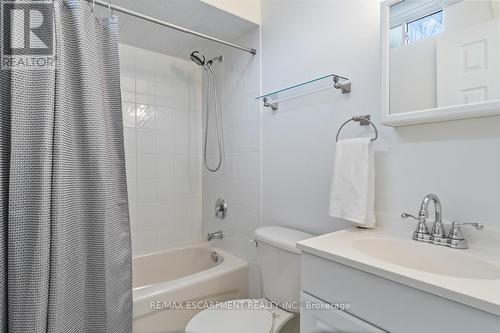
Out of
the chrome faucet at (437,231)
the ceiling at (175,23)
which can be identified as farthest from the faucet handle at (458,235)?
the ceiling at (175,23)

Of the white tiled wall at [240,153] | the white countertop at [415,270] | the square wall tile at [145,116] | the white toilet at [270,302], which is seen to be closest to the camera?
the white countertop at [415,270]

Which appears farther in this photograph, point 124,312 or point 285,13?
point 285,13

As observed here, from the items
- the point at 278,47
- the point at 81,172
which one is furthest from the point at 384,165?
the point at 81,172

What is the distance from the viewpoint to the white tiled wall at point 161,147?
6.45 ft

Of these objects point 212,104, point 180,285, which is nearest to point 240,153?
point 212,104

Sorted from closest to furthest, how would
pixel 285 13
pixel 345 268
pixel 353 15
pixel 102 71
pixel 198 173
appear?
pixel 345 268
pixel 102 71
pixel 353 15
pixel 285 13
pixel 198 173

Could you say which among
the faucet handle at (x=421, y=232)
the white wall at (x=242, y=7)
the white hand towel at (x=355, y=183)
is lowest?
the faucet handle at (x=421, y=232)

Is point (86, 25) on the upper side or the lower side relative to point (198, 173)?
upper

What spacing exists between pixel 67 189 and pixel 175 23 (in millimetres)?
1293

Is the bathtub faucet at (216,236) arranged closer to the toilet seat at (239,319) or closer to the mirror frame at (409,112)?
the toilet seat at (239,319)

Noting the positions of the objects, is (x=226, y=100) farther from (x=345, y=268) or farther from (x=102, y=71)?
(x=345, y=268)

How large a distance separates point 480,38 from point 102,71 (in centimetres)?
138

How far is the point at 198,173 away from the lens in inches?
90.6

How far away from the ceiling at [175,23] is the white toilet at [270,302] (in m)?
1.29
